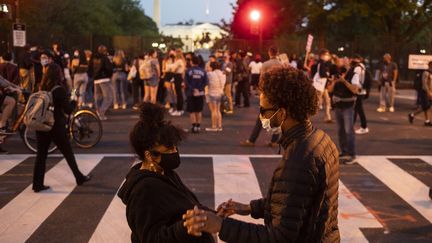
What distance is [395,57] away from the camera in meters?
34.6

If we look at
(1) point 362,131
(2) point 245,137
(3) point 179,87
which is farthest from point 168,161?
(3) point 179,87

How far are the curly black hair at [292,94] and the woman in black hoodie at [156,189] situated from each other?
565mm

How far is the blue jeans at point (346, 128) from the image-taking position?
10055 millimetres

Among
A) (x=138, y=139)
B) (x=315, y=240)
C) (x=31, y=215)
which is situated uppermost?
(x=138, y=139)

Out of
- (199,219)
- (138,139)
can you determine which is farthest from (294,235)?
(138,139)

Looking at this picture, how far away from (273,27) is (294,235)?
56.6 metres

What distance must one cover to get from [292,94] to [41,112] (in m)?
5.56

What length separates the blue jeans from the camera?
1005 cm

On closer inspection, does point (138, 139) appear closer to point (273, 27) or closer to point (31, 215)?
point (31, 215)

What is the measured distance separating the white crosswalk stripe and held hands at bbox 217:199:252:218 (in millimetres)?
2918

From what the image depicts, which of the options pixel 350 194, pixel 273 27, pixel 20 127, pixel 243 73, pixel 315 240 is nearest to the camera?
pixel 315 240

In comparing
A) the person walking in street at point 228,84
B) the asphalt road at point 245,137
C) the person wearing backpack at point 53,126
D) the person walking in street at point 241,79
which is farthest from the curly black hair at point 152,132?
the person walking in street at point 241,79

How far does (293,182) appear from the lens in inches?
106

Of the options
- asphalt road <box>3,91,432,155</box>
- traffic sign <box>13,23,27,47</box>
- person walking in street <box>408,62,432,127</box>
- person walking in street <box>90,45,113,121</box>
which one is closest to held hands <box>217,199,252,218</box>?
asphalt road <box>3,91,432,155</box>
